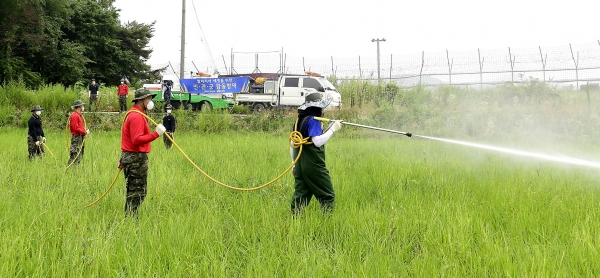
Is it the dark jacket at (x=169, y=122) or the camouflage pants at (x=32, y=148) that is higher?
the dark jacket at (x=169, y=122)

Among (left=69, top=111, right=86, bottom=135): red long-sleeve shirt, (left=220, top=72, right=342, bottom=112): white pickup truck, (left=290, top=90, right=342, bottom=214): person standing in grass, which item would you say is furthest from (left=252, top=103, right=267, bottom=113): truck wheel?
(left=290, top=90, right=342, bottom=214): person standing in grass

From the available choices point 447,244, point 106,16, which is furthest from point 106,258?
point 106,16

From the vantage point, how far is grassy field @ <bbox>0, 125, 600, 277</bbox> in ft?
10.8

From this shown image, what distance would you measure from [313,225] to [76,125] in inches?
259

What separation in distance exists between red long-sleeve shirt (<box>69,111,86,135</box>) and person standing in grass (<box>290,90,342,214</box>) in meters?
5.86

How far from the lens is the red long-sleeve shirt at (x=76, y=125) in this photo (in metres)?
8.54

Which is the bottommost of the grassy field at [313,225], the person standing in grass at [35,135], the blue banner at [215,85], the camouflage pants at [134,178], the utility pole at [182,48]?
the grassy field at [313,225]

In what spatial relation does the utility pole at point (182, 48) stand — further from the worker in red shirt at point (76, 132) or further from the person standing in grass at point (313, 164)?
the person standing in grass at point (313, 164)

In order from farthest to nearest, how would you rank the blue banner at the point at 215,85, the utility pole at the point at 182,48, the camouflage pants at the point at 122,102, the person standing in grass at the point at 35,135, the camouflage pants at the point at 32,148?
the utility pole at the point at 182,48, the blue banner at the point at 215,85, the camouflage pants at the point at 122,102, the camouflage pants at the point at 32,148, the person standing in grass at the point at 35,135

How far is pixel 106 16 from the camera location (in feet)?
109

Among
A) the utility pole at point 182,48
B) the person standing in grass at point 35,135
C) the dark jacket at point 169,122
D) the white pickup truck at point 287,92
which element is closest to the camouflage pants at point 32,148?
the person standing in grass at point 35,135

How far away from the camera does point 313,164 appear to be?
473 centimetres

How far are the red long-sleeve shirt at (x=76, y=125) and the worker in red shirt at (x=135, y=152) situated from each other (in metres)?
4.45

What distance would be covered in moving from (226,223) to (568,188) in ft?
15.4
